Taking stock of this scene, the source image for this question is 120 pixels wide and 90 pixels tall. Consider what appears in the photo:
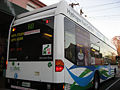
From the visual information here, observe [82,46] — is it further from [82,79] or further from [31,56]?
[31,56]

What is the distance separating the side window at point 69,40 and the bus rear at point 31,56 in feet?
1.49

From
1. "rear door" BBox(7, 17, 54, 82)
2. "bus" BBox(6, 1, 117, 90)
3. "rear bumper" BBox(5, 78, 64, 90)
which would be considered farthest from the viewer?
"rear door" BBox(7, 17, 54, 82)

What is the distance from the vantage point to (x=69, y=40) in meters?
3.96

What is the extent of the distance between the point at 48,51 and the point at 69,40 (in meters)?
0.80

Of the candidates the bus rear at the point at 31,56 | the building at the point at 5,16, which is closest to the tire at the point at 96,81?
the bus rear at the point at 31,56

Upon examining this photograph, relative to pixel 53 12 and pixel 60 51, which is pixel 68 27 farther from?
pixel 60 51

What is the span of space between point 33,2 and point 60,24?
10708mm

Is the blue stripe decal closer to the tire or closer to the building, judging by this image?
the tire

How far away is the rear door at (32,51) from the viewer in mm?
3597

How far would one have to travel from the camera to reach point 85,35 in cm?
524

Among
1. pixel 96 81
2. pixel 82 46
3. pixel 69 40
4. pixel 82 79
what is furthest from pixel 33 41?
pixel 96 81

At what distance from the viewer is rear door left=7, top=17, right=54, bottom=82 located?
360cm

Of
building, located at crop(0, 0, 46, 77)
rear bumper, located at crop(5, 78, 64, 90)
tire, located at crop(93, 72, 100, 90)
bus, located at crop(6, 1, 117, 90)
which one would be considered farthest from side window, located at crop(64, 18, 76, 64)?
building, located at crop(0, 0, 46, 77)

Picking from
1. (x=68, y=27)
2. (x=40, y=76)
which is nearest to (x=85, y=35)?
(x=68, y=27)
